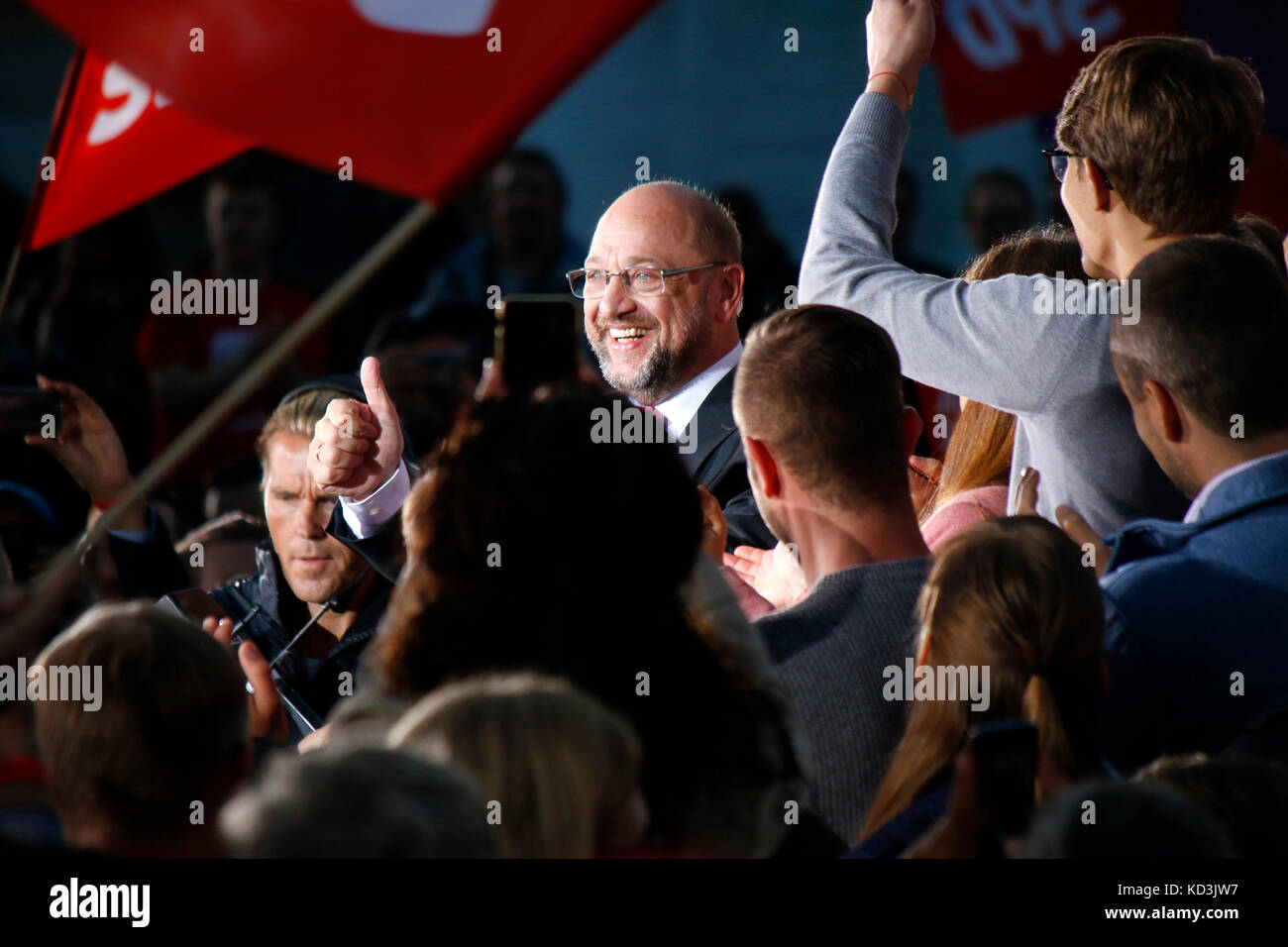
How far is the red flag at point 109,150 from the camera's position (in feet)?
10.5

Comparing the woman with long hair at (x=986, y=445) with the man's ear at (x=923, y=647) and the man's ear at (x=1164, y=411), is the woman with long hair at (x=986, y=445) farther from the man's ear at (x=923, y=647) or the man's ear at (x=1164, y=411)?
the man's ear at (x=923, y=647)

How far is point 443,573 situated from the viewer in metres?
2.01

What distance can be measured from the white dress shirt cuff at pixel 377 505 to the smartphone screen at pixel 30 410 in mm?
726

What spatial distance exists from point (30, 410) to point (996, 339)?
88.1 inches

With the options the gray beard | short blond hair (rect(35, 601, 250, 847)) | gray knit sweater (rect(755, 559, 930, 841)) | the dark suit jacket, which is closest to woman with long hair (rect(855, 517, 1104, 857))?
gray knit sweater (rect(755, 559, 930, 841))

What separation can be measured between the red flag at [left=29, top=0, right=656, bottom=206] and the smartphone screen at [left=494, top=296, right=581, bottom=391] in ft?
0.82

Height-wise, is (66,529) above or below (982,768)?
above

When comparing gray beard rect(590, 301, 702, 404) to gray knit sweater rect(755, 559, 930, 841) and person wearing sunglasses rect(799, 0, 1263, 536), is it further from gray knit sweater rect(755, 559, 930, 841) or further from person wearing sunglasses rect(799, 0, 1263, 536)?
gray knit sweater rect(755, 559, 930, 841)

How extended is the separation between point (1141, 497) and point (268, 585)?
7.33 ft

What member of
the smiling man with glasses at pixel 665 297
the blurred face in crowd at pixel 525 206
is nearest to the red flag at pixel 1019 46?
the blurred face in crowd at pixel 525 206

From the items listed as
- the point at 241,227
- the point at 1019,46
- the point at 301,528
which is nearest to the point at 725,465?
the point at 301,528

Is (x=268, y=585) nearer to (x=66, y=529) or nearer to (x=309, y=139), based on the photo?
(x=66, y=529)

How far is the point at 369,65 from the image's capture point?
2.91 m
